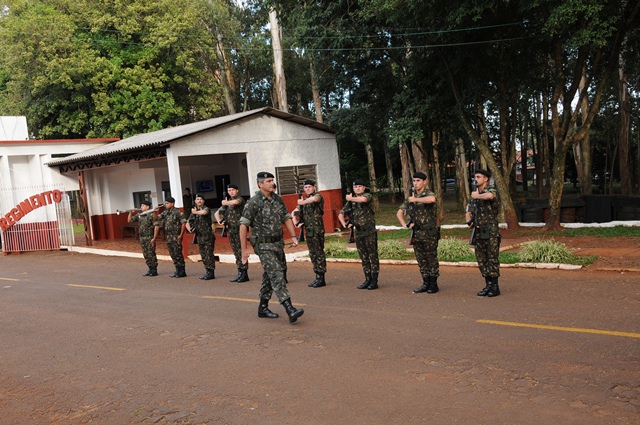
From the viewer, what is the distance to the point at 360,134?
2480 cm

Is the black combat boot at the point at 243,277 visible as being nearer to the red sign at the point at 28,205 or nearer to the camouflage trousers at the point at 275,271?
the camouflage trousers at the point at 275,271

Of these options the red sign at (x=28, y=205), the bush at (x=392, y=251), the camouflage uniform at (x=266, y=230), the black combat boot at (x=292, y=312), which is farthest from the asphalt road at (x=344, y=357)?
the red sign at (x=28, y=205)

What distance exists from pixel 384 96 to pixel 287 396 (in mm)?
19371

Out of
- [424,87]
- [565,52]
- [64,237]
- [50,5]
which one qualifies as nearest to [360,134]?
[424,87]

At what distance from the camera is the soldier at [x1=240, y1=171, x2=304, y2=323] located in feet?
24.6

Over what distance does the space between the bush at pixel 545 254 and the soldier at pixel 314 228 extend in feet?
12.9

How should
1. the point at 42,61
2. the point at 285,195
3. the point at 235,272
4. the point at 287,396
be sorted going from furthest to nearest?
the point at 42,61, the point at 285,195, the point at 235,272, the point at 287,396

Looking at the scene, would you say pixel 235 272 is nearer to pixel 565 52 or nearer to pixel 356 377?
pixel 356 377

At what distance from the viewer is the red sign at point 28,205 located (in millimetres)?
21173

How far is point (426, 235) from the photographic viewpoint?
898 cm

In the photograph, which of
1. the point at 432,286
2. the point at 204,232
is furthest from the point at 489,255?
the point at 204,232

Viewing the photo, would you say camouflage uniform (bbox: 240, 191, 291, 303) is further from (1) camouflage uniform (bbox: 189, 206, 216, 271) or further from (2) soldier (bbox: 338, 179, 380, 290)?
(1) camouflage uniform (bbox: 189, 206, 216, 271)

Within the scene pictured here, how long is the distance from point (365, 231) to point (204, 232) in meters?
4.31

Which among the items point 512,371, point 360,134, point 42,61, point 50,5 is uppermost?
point 50,5
